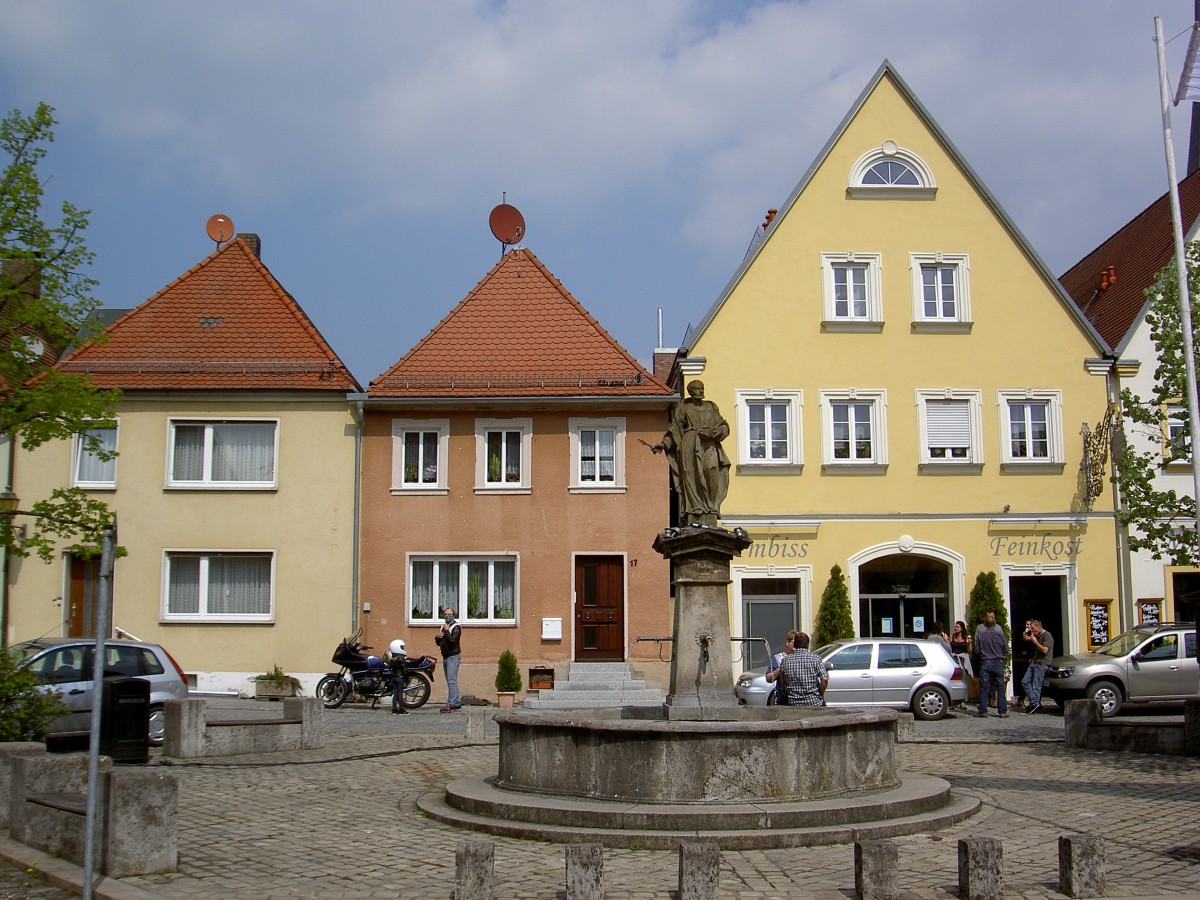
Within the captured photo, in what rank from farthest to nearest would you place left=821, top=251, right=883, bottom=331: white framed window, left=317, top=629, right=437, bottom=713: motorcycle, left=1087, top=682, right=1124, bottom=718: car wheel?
left=821, top=251, right=883, bottom=331: white framed window → left=317, top=629, right=437, bottom=713: motorcycle → left=1087, top=682, right=1124, bottom=718: car wheel

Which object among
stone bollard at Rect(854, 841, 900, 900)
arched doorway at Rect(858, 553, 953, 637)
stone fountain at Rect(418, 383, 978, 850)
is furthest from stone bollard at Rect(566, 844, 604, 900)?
arched doorway at Rect(858, 553, 953, 637)

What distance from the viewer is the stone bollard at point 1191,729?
15.8m

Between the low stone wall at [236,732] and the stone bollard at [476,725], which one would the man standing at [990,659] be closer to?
the stone bollard at [476,725]

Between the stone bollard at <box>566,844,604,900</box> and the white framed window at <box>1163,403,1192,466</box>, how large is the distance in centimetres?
1810

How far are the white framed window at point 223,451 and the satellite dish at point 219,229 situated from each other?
262 inches

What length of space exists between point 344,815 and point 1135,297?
2458 cm

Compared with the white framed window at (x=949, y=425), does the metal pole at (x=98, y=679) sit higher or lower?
lower

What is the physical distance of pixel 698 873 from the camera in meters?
7.97

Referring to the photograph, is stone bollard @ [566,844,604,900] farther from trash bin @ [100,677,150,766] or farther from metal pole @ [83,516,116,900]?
trash bin @ [100,677,150,766]

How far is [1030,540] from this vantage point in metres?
27.2

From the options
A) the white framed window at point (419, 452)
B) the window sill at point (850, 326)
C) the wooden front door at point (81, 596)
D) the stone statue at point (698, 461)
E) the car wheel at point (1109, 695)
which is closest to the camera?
the stone statue at point (698, 461)

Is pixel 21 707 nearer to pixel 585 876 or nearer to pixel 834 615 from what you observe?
pixel 585 876

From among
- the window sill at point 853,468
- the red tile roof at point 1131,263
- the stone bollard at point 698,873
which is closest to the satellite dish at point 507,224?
the window sill at point 853,468

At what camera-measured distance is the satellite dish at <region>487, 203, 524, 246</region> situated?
3034 cm
